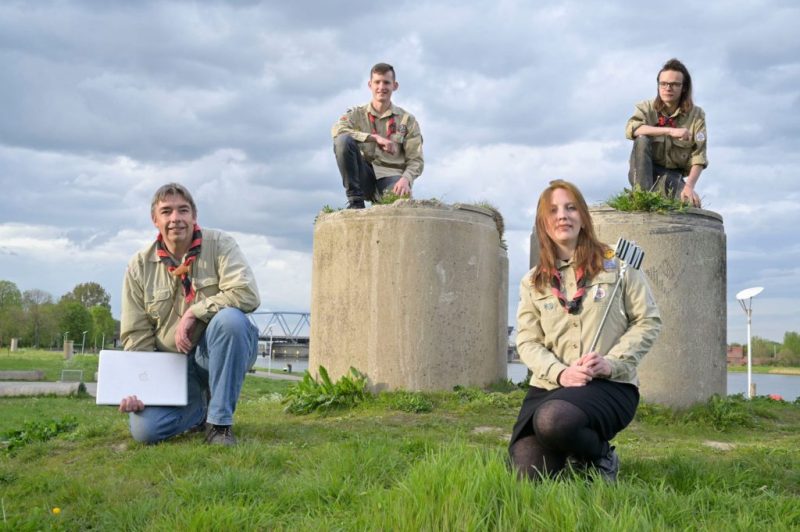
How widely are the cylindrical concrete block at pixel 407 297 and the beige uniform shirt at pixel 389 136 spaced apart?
28.7 inches

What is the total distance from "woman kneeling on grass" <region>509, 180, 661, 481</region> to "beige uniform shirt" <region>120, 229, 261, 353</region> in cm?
181

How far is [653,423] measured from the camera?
6.59 metres

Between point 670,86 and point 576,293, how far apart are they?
13.5ft

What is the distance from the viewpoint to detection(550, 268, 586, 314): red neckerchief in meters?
3.81

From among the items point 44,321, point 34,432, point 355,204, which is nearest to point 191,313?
point 34,432

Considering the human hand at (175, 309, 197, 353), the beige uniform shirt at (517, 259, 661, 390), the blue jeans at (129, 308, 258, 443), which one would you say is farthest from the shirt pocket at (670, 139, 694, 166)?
the human hand at (175, 309, 197, 353)

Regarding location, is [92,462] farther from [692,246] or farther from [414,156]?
[692,246]

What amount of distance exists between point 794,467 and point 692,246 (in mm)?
2942

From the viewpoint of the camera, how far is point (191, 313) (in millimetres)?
4754

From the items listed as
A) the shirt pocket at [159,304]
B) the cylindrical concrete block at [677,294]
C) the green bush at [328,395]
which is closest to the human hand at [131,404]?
the shirt pocket at [159,304]

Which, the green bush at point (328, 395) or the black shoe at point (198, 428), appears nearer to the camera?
the black shoe at point (198, 428)

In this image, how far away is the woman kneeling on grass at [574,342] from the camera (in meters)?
3.49

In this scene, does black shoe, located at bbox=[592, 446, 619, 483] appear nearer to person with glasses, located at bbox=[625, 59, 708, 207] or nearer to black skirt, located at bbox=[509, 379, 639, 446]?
black skirt, located at bbox=[509, 379, 639, 446]

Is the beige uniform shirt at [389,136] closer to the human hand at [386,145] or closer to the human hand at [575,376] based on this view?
the human hand at [386,145]
